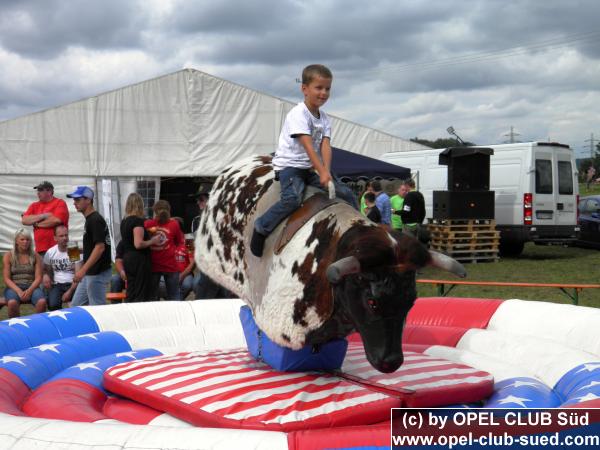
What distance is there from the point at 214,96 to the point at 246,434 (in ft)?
53.3

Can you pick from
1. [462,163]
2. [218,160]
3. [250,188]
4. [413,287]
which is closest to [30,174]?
[218,160]

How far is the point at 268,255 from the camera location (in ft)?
14.9

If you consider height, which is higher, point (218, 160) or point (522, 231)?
point (218, 160)

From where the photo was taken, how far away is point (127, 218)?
7.64 m

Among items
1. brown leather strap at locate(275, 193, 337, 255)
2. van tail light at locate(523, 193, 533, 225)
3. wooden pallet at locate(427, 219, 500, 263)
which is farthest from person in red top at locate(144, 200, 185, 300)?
van tail light at locate(523, 193, 533, 225)

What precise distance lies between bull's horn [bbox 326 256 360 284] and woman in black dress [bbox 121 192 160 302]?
4.29 metres

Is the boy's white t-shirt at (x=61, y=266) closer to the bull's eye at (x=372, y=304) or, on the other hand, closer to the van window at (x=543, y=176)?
the bull's eye at (x=372, y=304)

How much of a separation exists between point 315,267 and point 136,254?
155 inches

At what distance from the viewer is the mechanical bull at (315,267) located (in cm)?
373

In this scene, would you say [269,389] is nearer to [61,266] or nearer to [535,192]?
[61,266]

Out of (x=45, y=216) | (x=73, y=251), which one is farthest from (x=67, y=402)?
(x=45, y=216)

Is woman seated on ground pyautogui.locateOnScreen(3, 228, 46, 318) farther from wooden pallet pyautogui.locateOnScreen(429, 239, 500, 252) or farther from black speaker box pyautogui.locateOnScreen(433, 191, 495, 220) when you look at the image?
black speaker box pyautogui.locateOnScreen(433, 191, 495, 220)

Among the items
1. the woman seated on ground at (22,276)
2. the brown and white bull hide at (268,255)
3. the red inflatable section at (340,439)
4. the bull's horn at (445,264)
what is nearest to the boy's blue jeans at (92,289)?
the woman seated on ground at (22,276)

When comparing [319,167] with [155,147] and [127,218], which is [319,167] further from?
[155,147]
